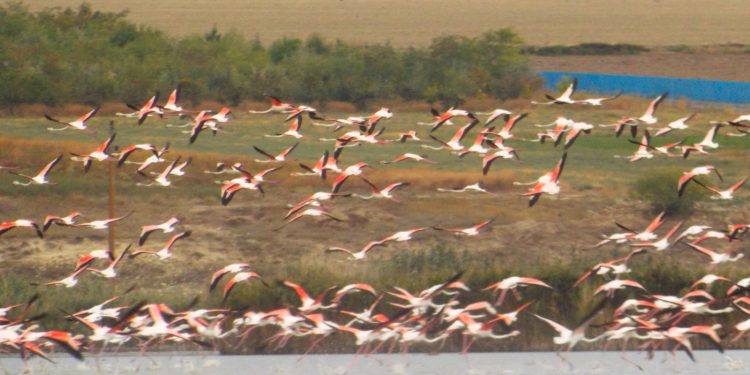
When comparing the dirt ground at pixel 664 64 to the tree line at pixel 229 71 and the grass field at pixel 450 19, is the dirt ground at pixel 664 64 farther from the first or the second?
the grass field at pixel 450 19

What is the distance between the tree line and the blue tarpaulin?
3505 millimetres

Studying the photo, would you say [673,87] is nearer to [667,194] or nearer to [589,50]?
[667,194]

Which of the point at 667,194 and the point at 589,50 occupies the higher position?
the point at 667,194

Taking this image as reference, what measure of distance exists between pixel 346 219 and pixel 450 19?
11204cm

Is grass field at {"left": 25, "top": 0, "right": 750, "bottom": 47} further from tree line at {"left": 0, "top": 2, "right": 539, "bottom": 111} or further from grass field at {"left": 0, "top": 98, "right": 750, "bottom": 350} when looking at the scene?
grass field at {"left": 0, "top": 98, "right": 750, "bottom": 350}

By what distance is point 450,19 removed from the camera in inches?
5723

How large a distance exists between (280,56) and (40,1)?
251 feet

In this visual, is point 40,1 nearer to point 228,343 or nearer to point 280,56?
point 280,56

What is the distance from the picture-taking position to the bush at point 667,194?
1388 inches

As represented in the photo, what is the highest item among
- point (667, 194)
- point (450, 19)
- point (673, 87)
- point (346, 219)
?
point (667, 194)

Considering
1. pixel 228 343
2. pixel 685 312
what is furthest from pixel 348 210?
pixel 685 312

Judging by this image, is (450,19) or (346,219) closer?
(346,219)

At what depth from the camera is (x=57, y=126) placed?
48594 millimetres

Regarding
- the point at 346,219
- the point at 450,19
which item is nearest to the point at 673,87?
the point at 346,219
